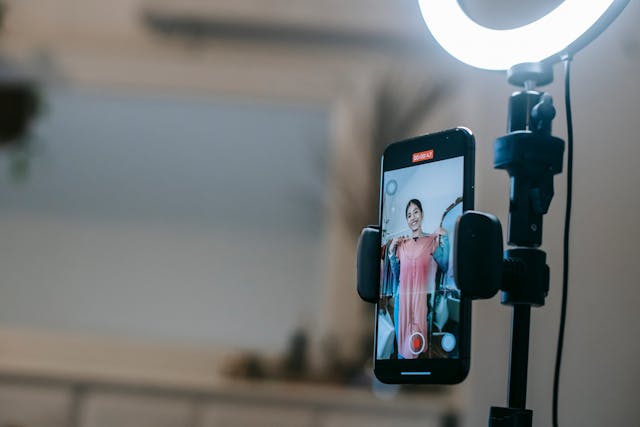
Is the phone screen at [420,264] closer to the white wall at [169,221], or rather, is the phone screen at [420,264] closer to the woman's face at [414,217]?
the woman's face at [414,217]

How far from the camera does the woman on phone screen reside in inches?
31.1

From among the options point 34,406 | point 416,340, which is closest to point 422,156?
point 416,340

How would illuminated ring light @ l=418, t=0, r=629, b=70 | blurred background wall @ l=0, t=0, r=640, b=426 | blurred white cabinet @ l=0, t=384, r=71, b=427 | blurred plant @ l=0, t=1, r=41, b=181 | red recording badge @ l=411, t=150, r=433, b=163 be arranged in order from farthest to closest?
blurred plant @ l=0, t=1, r=41, b=181, blurred background wall @ l=0, t=0, r=640, b=426, blurred white cabinet @ l=0, t=384, r=71, b=427, red recording badge @ l=411, t=150, r=433, b=163, illuminated ring light @ l=418, t=0, r=629, b=70

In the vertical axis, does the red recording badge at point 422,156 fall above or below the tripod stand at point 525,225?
above

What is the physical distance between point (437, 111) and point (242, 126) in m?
0.62

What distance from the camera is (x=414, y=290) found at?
81 centimetres

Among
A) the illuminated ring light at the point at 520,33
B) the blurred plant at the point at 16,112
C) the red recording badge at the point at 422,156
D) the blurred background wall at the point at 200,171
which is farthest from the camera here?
the blurred plant at the point at 16,112

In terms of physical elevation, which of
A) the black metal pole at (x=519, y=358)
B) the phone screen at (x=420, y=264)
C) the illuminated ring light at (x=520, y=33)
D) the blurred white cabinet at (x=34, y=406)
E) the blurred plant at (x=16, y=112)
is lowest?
the blurred white cabinet at (x=34, y=406)

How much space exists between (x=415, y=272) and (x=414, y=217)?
58 millimetres

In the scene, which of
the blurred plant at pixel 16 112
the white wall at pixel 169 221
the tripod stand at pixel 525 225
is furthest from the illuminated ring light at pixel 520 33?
the blurred plant at pixel 16 112

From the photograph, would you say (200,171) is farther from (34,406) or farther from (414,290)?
(414,290)

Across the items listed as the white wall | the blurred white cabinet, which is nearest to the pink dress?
the blurred white cabinet

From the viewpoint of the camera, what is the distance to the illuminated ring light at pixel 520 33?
730 mm

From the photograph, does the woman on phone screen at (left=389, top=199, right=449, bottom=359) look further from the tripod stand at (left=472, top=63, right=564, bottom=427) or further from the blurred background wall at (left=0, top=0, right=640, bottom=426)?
the blurred background wall at (left=0, top=0, right=640, bottom=426)
